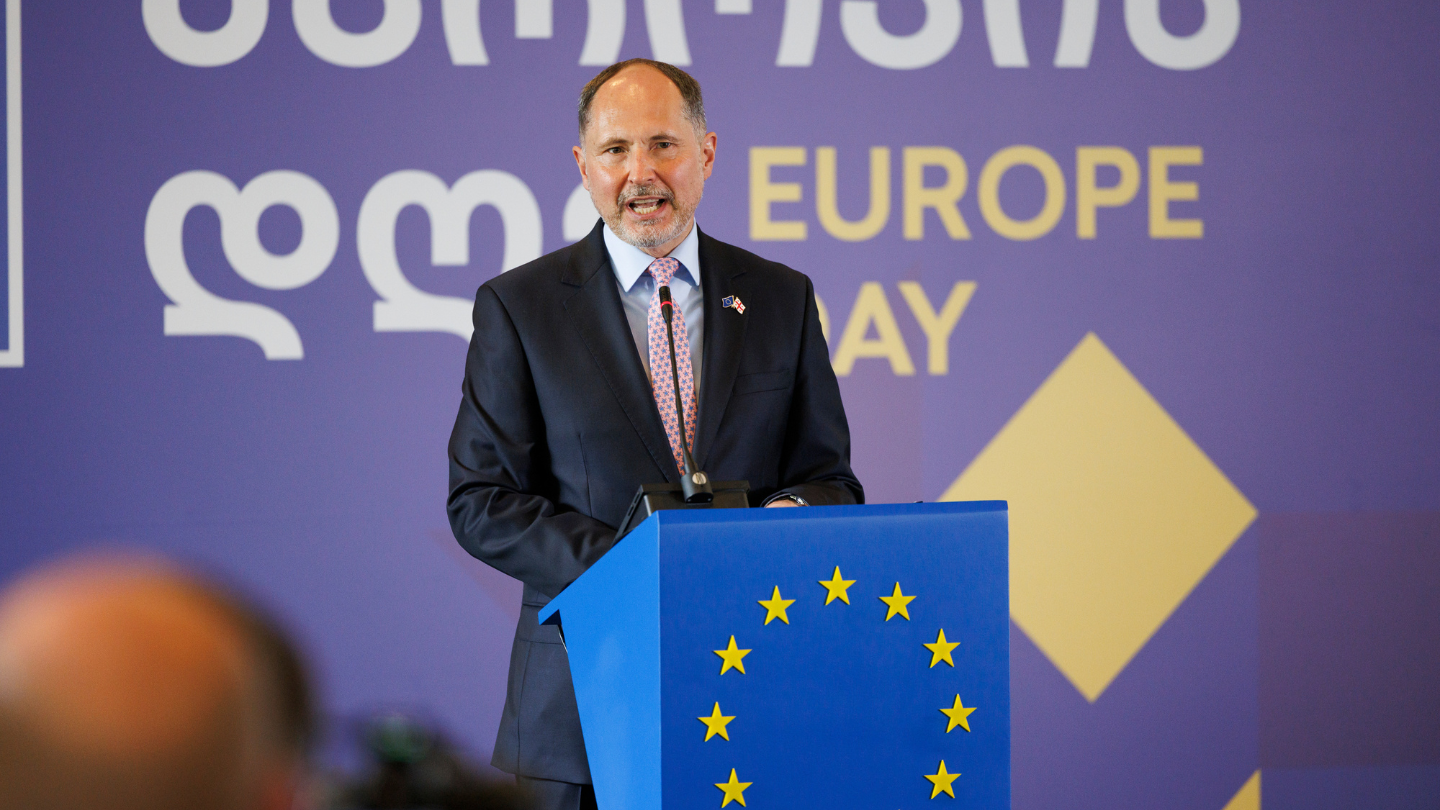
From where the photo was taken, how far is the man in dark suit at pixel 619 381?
1890 mm

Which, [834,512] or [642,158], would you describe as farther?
[642,158]

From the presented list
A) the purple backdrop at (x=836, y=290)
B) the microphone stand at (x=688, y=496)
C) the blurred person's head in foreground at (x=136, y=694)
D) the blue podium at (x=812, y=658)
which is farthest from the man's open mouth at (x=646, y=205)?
the blurred person's head in foreground at (x=136, y=694)

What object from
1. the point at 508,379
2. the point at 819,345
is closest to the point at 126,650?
the point at 508,379

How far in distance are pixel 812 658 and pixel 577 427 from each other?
0.76 m

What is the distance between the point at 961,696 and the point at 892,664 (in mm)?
83

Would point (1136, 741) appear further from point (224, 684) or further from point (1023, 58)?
point (224, 684)

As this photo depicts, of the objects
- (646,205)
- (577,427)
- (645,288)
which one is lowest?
(577,427)

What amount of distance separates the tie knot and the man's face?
2 centimetres

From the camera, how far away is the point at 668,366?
6.59 ft

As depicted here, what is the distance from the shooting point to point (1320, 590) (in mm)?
3576

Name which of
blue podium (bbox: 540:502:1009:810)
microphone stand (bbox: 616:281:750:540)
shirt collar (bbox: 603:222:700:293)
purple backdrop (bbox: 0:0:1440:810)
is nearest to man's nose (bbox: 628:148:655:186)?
shirt collar (bbox: 603:222:700:293)

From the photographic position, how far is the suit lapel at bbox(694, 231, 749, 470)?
192 centimetres

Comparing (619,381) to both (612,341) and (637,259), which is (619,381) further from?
(637,259)

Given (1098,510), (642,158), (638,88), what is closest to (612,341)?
(642,158)
